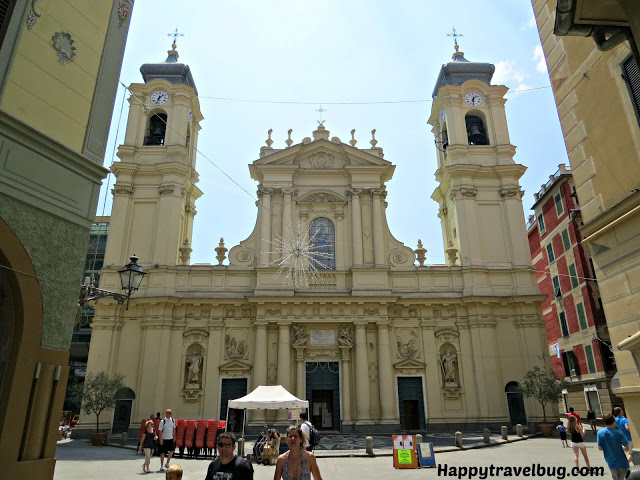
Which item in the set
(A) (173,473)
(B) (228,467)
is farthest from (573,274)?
(A) (173,473)

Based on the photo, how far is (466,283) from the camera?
24.8m

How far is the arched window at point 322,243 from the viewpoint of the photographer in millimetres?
25733

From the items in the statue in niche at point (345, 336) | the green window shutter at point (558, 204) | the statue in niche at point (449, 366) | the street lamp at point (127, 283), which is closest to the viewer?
the street lamp at point (127, 283)

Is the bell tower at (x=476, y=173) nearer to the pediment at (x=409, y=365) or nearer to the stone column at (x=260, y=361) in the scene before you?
the pediment at (x=409, y=365)

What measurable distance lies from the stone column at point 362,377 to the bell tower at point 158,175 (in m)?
10.0

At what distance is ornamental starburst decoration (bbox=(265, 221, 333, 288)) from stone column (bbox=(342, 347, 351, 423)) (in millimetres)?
3944

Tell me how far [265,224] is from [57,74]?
1752 centimetres

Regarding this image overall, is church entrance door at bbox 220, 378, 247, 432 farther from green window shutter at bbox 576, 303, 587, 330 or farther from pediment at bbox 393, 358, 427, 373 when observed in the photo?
green window shutter at bbox 576, 303, 587, 330

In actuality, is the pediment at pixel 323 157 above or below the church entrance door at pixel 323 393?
above

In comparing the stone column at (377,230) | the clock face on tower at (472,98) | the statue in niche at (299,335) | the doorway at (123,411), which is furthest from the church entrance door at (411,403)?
the clock face on tower at (472,98)

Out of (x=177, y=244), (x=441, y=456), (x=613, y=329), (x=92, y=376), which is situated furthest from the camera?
(x=177, y=244)

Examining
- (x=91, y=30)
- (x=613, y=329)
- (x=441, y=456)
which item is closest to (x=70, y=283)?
(x=91, y=30)

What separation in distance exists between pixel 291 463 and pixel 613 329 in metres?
4.38

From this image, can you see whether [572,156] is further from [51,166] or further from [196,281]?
[196,281]
